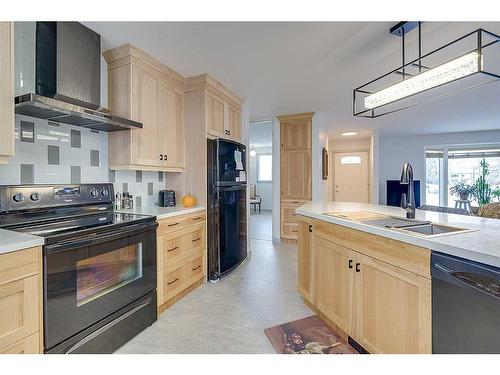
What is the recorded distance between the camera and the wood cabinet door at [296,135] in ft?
15.2

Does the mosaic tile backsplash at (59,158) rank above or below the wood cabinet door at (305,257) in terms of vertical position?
above

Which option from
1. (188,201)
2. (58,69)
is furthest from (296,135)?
(58,69)

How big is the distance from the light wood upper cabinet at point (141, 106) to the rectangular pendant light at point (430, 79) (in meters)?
1.95

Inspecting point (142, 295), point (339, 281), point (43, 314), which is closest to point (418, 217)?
point (339, 281)

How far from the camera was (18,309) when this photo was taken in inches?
49.7

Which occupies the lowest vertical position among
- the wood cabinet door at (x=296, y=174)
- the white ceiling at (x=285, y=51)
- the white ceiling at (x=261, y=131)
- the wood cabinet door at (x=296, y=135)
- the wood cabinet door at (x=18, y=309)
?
the wood cabinet door at (x=18, y=309)

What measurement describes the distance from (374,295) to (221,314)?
4.14 ft

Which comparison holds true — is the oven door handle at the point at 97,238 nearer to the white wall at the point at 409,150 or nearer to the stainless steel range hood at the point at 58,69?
the stainless steel range hood at the point at 58,69

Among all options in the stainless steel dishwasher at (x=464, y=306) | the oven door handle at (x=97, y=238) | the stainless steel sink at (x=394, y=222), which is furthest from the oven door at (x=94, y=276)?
the stainless steel dishwasher at (x=464, y=306)

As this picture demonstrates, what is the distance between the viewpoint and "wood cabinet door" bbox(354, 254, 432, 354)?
1252 mm

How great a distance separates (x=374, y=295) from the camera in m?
1.54

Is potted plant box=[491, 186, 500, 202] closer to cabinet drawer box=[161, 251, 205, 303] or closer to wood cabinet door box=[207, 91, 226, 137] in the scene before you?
wood cabinet door box=[207, 91, 226, 137]
